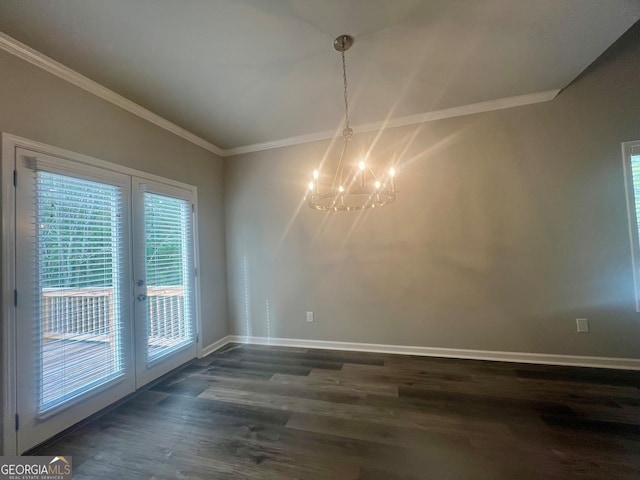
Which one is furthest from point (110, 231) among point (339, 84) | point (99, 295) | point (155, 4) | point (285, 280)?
point (339, 84)

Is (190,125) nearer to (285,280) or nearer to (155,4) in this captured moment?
(155,4)

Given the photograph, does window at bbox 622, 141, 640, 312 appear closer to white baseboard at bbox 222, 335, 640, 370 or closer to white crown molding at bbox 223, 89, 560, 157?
white baseboard at bbox 222, 335, 640, 370

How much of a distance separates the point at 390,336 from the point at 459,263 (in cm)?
126

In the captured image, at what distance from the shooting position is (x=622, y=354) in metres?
2.63

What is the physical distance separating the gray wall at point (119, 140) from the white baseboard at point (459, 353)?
2.79 ft

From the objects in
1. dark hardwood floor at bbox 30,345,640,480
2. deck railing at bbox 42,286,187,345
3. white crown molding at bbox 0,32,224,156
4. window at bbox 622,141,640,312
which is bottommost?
dark hardwood floor at bbox 30,345,640,480

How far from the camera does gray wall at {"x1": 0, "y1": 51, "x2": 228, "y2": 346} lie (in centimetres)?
187

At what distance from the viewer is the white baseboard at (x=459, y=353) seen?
2.66 meters

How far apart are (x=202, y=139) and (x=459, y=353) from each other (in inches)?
173

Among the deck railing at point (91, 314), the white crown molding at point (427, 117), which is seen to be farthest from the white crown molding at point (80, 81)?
the deck railing at point (91, 314)

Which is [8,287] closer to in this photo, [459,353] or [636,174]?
[459,353]

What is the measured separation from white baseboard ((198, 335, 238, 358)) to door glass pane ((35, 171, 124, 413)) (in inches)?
42.2

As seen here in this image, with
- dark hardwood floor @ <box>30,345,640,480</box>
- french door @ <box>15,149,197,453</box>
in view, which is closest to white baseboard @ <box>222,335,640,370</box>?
dark hardwood floor @ <box>30,345,640,480</box>

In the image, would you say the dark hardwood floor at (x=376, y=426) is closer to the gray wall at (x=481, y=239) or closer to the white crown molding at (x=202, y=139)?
the gray wall at (x=481, y=239)
